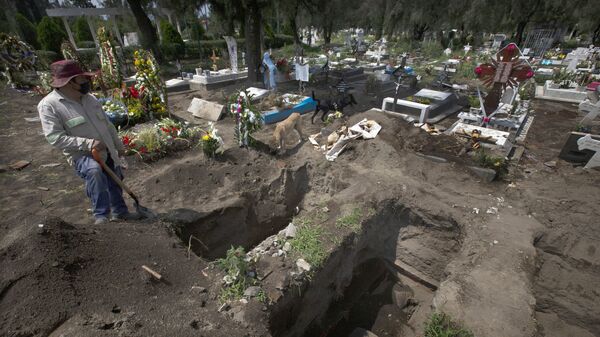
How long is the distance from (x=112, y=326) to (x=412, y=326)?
4127 mm

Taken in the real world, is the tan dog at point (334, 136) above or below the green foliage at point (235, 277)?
above

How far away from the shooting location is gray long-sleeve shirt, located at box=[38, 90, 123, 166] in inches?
125

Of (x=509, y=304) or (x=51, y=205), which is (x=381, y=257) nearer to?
(x=509, y=304)

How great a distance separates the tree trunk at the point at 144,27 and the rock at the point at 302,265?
1838cm

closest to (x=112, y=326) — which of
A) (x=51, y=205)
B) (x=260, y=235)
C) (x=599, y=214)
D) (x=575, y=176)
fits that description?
(x=260, y=235)

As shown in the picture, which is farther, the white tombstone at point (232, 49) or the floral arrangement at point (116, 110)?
the white tombstone at point (232, 49)

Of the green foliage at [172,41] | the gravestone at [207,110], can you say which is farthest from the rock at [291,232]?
the green foliage at [172,41]

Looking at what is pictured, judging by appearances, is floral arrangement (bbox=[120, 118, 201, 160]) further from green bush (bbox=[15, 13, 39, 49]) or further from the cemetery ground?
green bush (bbox=[15, 13, 39, 49])

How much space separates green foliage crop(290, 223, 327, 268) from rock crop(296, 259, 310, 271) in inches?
2.4

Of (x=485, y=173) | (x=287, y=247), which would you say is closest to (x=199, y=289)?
(x=287, y=247)

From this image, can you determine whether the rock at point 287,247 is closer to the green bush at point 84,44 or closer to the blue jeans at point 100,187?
the blue jeans at point 100,187

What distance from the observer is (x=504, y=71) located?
7406 millimetres

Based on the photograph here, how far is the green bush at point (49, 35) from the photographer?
57.6 feet

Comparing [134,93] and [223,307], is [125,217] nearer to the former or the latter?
[223,307]
